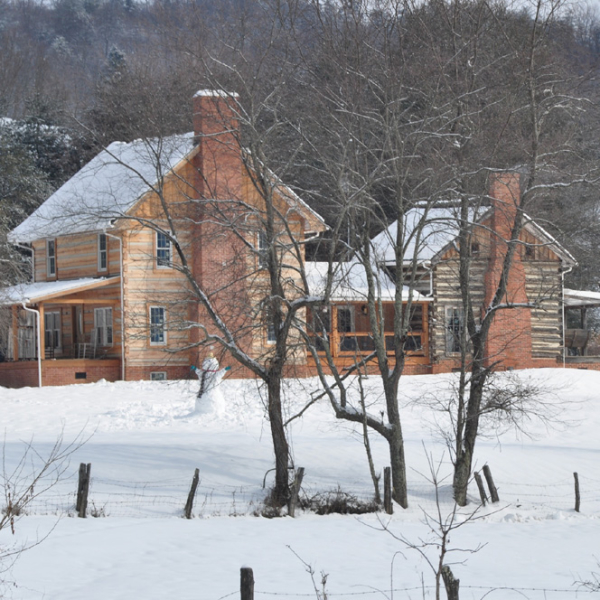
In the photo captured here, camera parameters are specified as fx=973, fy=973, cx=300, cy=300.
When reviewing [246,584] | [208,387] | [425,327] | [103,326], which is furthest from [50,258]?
[246,584]

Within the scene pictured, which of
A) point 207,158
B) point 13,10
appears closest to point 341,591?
point 207,158

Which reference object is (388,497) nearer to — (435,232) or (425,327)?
(435,232)

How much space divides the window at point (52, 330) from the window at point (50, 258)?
1.68 m

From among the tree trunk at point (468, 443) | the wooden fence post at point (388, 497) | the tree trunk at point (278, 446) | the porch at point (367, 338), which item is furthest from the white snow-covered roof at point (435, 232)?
the wooden fence post at point (388, 497)

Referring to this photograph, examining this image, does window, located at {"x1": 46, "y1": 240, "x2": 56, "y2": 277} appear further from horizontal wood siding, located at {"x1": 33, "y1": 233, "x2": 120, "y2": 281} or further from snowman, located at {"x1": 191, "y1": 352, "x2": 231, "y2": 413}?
snowman, located at {"x1": 191, "y1": 352, "x2": 231, "y2": 413}

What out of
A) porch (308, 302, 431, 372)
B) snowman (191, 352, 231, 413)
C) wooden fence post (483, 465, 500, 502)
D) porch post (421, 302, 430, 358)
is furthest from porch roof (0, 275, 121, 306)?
wooden fence post (483, 465, 500, 502)

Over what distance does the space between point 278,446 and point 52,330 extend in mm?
22687

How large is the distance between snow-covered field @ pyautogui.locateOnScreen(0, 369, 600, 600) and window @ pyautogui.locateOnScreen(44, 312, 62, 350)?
297 inches

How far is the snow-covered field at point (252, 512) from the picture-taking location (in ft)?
41.8

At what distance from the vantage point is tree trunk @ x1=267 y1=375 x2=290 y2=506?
18.7 meters

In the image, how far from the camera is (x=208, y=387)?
2675 centimetres

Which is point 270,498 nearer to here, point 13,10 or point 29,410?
point 29,410

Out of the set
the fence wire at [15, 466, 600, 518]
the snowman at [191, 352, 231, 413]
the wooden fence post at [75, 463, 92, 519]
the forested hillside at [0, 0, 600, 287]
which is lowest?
the fence wire at [15, 466, 600, 518]

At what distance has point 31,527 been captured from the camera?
1578cm
